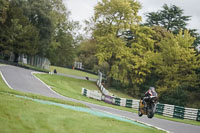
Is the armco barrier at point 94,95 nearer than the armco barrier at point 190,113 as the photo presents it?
No

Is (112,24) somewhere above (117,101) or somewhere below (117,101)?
above

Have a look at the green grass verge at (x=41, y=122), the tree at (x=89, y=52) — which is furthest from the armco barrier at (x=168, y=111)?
the tree at (x=89, y=52)

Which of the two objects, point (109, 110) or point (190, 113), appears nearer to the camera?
point (109, 110)

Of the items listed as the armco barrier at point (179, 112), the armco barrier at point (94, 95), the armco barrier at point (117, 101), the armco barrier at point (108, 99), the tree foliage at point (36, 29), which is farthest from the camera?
the tree foliage at point (36, 29)

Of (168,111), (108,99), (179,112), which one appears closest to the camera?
(179,112)

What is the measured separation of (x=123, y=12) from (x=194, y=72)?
1548 cm

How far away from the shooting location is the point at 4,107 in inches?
423

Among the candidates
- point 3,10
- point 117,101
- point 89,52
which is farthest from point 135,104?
point 89,52

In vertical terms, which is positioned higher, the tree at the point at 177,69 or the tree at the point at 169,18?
the tree at the point at 169,18

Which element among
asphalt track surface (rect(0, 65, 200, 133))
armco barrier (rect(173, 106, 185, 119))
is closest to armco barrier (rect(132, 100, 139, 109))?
armco barrier (rect(173, 106, 185, 119))

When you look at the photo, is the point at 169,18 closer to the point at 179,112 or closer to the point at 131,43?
the point at 131,43

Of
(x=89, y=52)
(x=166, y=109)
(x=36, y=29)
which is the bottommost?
(x=166, y=109)

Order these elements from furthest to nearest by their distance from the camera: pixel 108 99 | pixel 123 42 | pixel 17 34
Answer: pixel 17 34
pixel 123 42
pixel 108 99

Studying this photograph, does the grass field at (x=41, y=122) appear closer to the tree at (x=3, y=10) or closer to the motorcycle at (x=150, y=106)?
the motorcycle at (x=150, y=106)
